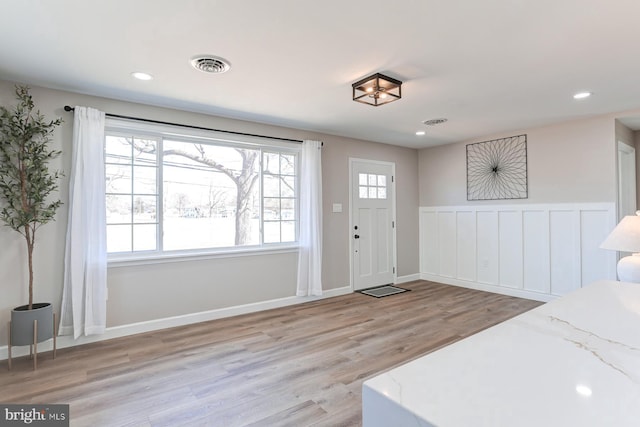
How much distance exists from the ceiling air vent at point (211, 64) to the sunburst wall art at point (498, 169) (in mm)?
4150

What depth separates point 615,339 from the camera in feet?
3.15

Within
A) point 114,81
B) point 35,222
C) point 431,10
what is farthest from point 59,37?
point 431,10

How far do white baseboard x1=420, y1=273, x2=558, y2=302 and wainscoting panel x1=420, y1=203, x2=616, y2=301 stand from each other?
0.01 m

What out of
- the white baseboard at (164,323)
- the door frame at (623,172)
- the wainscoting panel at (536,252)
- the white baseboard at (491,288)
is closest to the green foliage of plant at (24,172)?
the white baseboard at (164,323)

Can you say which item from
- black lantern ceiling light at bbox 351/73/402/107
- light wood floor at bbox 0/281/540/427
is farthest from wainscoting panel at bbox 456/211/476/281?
black lantern ceiling light at bbox 351/73/402/107

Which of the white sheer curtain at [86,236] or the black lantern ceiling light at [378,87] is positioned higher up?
the black lantern ceiling light at [378,87]

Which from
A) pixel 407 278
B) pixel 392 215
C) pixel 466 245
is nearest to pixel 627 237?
pixel 466 245

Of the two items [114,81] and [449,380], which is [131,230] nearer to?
[114,81]

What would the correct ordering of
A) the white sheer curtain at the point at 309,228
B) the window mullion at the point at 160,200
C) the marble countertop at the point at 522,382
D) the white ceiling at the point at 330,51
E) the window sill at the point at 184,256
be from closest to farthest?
1. the marble countertop at the point at 522,382
2. the white ceiling at the point at 330,51
3. the window sill at the point at 184,256
4. the window mullion at the point at 160,200
5. the white sheer curtain at the point at 309,228

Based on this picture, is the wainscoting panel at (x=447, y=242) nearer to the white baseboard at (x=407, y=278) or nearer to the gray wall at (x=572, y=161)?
the white baseboard at (x=407, y=278)

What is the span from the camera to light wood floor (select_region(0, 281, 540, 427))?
208 cm

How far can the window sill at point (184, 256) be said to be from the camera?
3.37 meters

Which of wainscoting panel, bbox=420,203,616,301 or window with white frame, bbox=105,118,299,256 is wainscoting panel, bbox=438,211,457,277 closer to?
wainscoting panel, bbox=420,203,616,301

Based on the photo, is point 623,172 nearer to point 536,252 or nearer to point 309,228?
point 536,252
